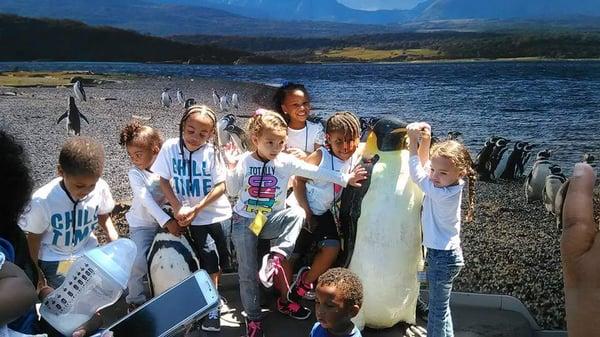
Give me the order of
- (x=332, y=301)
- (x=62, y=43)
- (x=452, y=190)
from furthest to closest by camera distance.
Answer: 1. (x=62, y=43)
2. (x=452, y=190)
3. (x=332, y=301)

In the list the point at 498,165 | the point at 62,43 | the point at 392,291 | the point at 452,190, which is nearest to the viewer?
the point at 452,190

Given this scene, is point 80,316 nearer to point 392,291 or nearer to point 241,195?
point 241,195

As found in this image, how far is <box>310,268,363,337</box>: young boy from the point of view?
217 cm

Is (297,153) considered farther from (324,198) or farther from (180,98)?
(180,98)

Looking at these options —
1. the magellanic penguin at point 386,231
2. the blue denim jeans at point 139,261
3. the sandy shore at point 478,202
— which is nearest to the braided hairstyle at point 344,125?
the magellanic penguin at point 386,231

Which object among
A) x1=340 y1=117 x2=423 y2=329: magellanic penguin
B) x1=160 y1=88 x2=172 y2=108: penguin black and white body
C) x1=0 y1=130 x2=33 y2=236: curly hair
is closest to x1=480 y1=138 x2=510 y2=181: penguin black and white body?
x1=340 y1=117 x2=423 y2=329: magellanic penguin

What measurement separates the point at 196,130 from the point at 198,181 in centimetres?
24

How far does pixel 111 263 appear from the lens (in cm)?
153

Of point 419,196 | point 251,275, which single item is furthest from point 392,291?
point 251,275

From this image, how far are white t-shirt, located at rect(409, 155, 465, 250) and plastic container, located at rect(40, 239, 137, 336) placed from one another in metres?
1.48

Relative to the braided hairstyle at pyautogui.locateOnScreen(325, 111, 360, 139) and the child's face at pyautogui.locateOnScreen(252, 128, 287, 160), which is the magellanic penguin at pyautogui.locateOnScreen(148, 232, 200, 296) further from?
the braided hairstyle at pyautogui.locateOnScreen(325, 111, 360, 139)

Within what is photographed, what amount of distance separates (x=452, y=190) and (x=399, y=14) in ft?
6.26

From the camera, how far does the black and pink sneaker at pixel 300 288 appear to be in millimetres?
3174

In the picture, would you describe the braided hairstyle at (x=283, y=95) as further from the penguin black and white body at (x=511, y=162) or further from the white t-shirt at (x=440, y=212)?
the penguin black and white body at (x=511, y=162)
